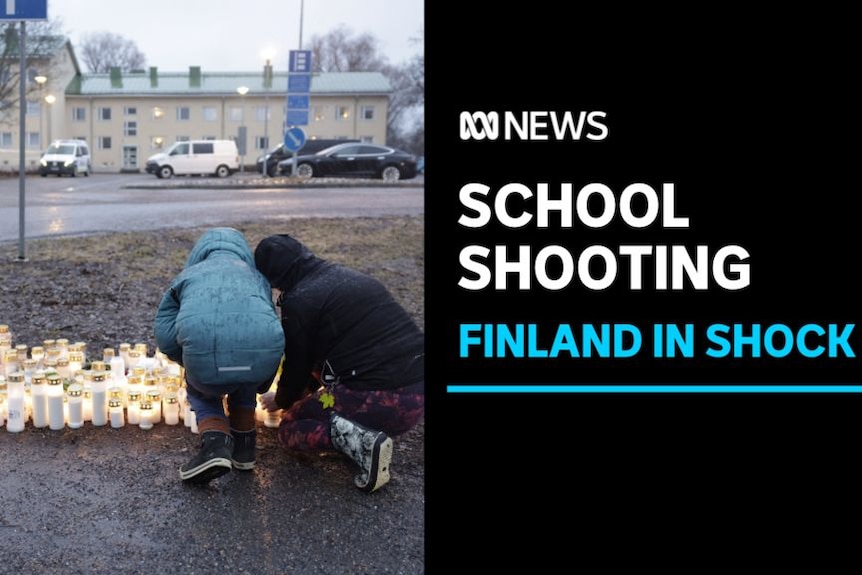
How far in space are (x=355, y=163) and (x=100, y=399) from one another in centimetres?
2386

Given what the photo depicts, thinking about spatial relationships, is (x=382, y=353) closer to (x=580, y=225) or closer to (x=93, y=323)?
(x=580, y=225)

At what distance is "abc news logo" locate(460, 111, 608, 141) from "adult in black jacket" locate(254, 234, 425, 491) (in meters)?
1.67

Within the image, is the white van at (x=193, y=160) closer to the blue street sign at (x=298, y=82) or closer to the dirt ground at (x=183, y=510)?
the blue street sign at (x=298, y=82)

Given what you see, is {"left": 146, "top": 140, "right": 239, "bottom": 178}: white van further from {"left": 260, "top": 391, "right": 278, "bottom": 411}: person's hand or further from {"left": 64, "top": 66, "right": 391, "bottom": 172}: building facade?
{"left": 260, "top": 391, "right": 278, "bottom": 411}: person's hand

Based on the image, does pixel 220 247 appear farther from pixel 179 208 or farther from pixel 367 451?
pixel 179 208

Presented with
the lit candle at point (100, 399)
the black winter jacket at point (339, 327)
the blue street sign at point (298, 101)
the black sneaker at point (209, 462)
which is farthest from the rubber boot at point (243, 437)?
the blue street sign at point (298, 101)

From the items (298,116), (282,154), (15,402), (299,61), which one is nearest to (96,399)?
(15,402)

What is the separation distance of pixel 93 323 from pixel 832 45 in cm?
575

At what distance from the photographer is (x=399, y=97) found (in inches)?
2985

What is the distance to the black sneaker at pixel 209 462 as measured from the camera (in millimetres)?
3412

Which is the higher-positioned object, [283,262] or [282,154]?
[282,154]

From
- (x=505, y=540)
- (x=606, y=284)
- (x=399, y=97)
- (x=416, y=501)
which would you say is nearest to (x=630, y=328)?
(x=606, y=284)

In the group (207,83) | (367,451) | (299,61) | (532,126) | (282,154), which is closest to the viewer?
(532,126)

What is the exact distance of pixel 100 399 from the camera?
419cm
